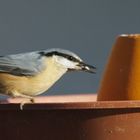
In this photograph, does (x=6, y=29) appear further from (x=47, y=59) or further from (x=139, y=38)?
(x=139, y=38)

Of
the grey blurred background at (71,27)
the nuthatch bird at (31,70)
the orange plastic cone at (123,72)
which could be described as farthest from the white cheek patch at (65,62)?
the grey blurred background at (71,27)

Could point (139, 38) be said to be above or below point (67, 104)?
above

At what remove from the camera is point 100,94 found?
1.96 m

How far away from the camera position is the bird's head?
216 cm

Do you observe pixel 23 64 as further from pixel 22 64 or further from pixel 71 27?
pixel 71 27

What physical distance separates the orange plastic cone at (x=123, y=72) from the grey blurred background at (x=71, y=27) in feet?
6.91

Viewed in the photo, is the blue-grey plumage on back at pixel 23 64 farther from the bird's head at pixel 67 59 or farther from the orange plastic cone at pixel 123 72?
the orange plastic cone at pixel 123 72

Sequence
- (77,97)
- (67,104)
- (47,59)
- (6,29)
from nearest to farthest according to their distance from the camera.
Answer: (67,104), (77,97), (47,59), (6,29)

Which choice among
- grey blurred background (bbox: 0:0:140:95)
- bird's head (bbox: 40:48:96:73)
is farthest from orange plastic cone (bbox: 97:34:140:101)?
grey blurred background (bbox: 0:0:140:95)

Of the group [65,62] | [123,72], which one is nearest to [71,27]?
[65,62]

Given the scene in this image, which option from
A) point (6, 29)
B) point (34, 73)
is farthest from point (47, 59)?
point (6, 29)

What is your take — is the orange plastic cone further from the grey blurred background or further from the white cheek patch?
the grey blurred background

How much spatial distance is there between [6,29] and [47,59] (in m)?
1.80

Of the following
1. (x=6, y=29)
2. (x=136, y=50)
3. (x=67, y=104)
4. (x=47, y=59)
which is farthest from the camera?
(x=6, y=29)
